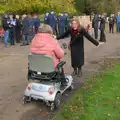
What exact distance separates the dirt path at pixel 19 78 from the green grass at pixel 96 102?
349mm

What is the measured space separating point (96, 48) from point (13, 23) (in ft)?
15.3

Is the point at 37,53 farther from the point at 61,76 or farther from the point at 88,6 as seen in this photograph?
the point at 88,6

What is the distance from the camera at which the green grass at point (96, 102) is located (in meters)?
6.48

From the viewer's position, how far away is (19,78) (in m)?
9.72

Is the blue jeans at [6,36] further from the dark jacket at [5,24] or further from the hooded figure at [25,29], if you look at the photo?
the hooded figure at [25,29]

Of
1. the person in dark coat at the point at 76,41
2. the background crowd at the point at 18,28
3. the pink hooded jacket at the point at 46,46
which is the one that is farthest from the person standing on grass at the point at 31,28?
the pink hooded jacket at the point at 46,46

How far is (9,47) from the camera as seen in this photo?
17109 millimetres

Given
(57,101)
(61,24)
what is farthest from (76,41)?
(61,24)

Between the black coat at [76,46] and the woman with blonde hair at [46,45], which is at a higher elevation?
the woman with blonde hair at [46,45]

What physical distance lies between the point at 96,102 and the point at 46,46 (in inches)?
65.4

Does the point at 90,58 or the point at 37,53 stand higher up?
the point at 37,53

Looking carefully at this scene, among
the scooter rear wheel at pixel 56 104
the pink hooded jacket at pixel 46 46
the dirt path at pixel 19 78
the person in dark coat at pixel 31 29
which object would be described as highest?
the pink hooded jacket at pixel 46 46

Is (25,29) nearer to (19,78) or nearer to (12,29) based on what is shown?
(12,29)

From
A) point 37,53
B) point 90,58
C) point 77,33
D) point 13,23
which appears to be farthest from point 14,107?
point 13,23
